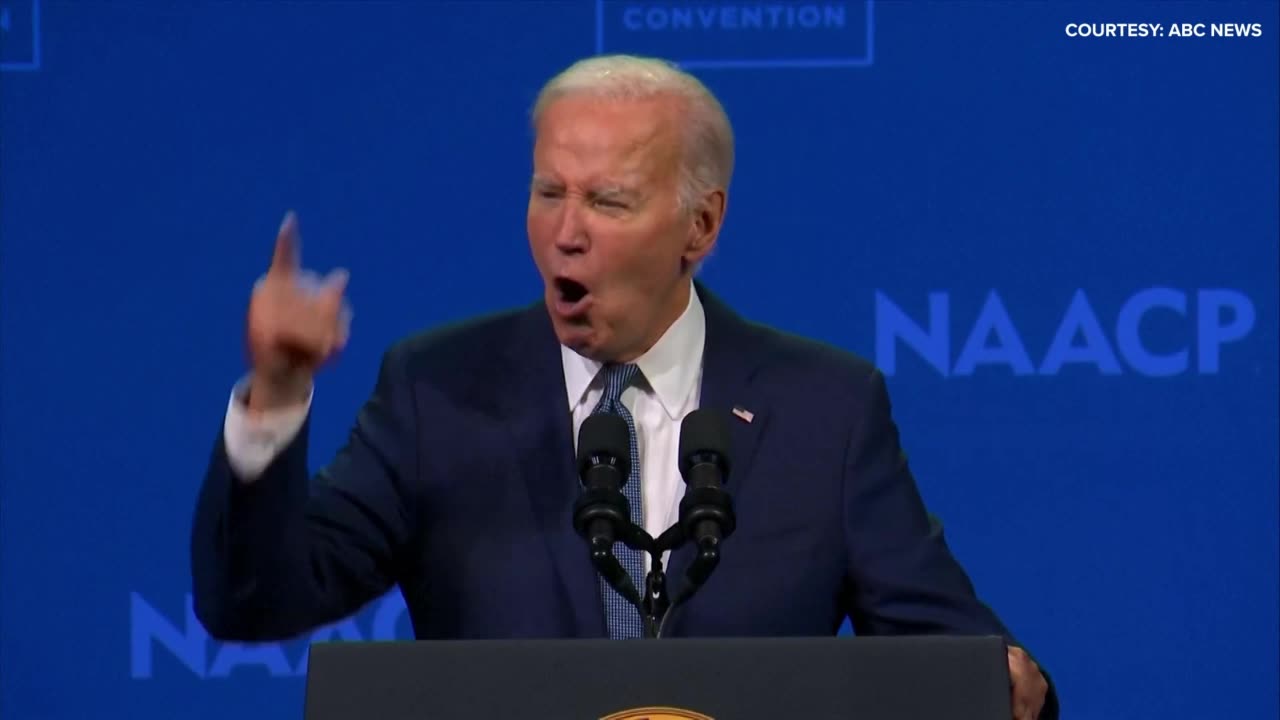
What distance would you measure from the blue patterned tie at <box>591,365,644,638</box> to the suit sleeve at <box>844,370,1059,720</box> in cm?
27

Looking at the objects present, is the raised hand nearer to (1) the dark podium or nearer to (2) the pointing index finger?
(2) the pointing index finger

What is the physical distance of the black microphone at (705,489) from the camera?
1.71 m

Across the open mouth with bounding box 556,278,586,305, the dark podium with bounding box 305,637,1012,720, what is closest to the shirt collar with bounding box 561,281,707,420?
the open mouth with bounding box 556,278,586,305

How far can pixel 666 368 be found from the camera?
7.74 feet

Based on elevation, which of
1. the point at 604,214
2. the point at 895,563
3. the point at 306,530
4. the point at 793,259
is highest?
the point at 604,214

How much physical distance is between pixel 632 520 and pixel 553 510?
12 cm

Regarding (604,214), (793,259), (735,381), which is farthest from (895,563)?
(793,259)

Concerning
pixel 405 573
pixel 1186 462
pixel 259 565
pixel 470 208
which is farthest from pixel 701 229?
pixel 1186 462

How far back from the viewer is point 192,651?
3350 mm

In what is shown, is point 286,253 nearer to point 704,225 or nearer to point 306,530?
point 306,530

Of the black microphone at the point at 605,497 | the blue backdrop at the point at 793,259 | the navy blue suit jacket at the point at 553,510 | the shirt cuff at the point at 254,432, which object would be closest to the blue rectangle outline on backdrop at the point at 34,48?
the blue backdrop at the point at 793,259

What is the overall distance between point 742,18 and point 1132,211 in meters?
0.80

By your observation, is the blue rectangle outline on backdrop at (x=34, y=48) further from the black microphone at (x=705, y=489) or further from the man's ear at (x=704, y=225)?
the black microphone at (x=705, y=489)

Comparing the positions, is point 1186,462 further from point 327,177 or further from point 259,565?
point 259,565
